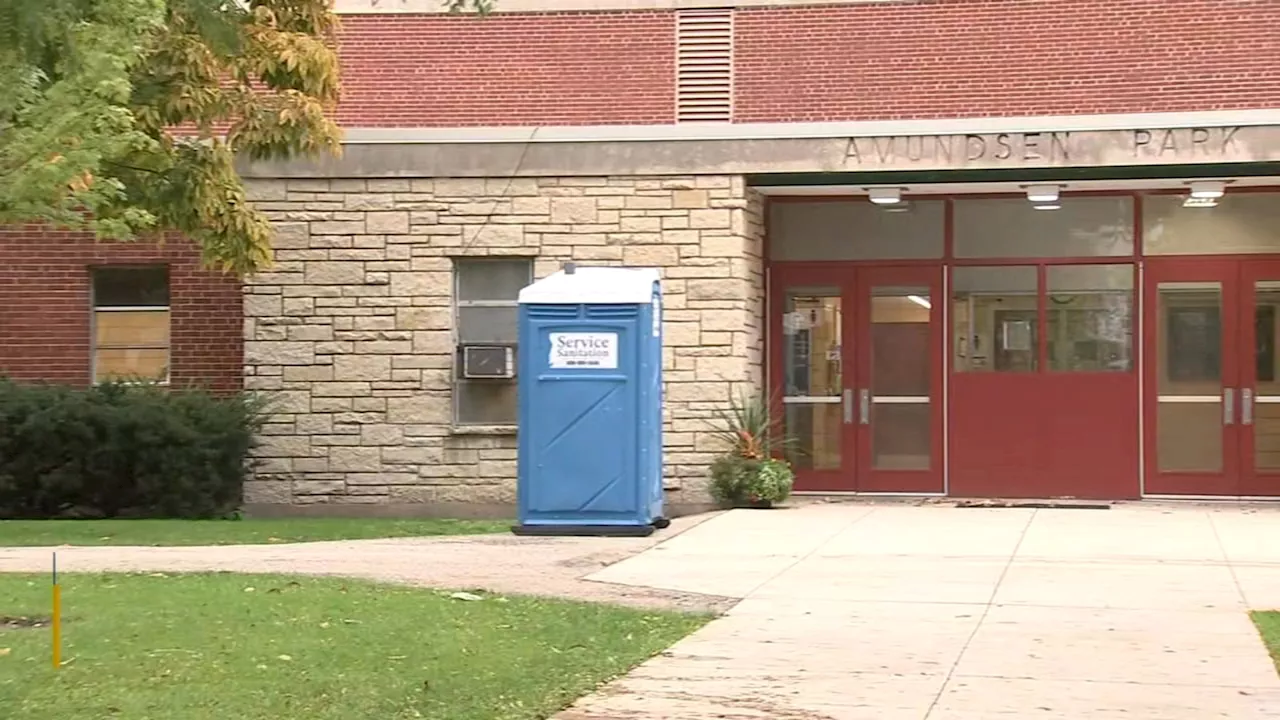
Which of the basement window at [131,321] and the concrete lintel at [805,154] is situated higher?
the concrete lintel at [805,154]

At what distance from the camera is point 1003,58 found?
52.3 ft

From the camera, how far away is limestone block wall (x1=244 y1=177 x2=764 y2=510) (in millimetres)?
16594

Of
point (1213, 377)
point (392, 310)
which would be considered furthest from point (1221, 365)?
point (392, 310)

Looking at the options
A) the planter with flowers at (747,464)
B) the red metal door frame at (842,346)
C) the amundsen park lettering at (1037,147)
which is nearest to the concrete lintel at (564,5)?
the amundsen park lettering at (1037,147)

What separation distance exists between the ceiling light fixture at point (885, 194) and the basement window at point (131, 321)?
27.7 feet

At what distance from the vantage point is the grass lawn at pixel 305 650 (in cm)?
659

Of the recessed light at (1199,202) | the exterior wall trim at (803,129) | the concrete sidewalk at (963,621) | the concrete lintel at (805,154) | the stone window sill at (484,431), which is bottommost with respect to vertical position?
the concrete sidewalk at (963,621)

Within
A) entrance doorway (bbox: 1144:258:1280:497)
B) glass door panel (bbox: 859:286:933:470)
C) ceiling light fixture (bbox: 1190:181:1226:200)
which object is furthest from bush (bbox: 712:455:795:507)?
ceiling light fixture (bbox: 1190:181:1226:200)

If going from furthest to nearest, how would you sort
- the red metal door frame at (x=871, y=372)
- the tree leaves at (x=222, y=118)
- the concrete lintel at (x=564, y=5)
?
the red metal door frame at (x=871, y=372) → the concrete lintel at (x=564, y=5) → the tree leaves at (x=222, y=118)

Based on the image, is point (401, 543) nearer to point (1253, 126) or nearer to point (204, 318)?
point (204, 318)

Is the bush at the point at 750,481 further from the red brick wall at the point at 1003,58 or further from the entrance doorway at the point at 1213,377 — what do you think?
the entrance doorway at the point at 1213,377

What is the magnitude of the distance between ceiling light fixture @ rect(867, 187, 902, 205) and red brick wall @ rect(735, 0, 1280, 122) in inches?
35.1

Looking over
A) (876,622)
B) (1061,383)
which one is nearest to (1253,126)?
(1061,383)

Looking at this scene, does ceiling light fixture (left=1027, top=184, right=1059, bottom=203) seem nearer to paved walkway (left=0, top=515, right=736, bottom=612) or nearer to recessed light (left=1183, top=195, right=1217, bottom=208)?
recessed light (left=1183, top=195, right=1217, bottom=208)
